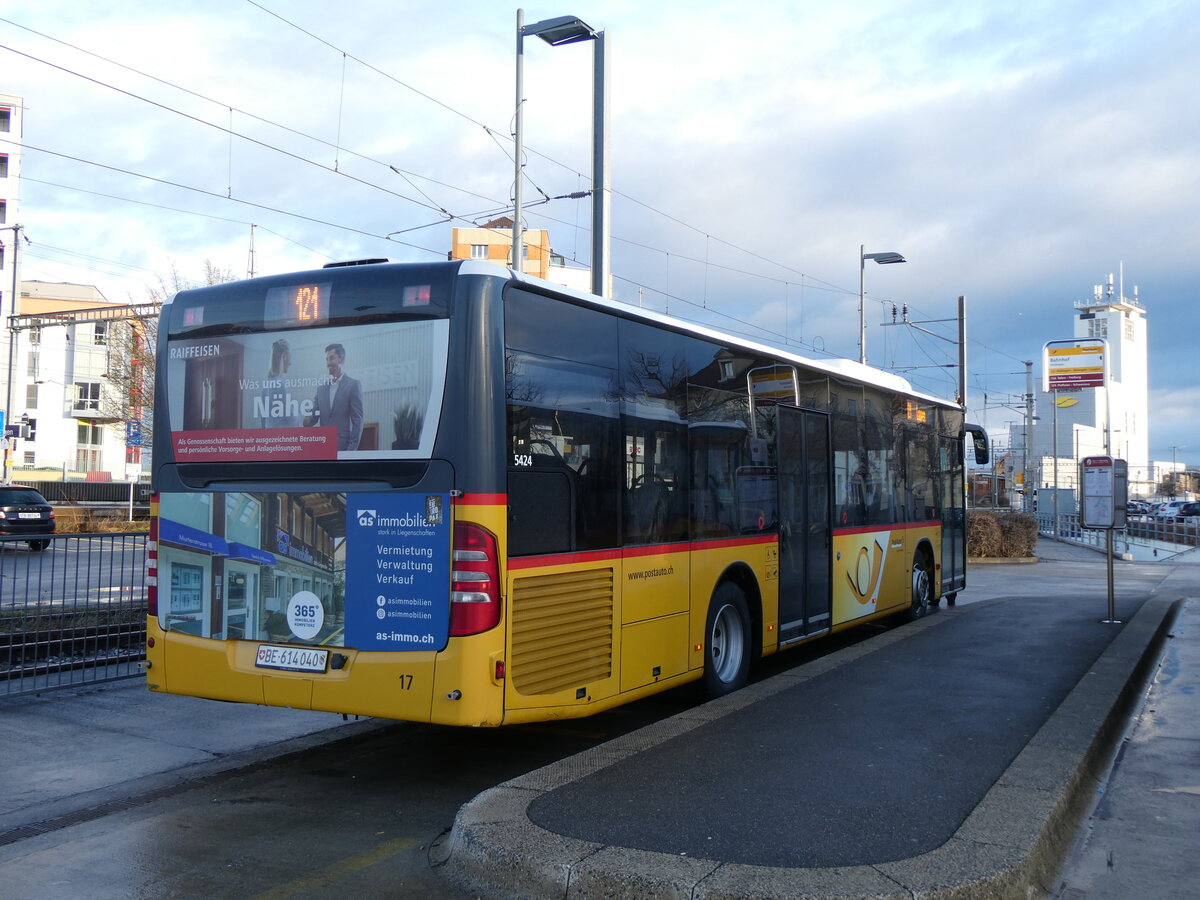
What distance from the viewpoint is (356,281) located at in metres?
6.52

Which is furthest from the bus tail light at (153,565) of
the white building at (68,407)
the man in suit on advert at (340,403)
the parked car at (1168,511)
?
the parked car at (1168,511)

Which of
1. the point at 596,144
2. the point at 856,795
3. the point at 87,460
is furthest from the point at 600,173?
the point at 87,460

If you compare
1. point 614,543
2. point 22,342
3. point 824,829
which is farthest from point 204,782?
point 22,342

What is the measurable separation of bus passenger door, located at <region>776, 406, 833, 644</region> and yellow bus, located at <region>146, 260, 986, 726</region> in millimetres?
1715

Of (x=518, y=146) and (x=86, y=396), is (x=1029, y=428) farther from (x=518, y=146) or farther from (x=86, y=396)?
(x=86, y=396)

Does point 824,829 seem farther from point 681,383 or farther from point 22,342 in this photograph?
point 22,342

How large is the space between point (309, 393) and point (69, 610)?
499 centimetres

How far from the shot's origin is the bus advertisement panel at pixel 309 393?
620cm

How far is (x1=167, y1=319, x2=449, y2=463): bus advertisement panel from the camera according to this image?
620cm

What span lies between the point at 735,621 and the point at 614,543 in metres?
2.36

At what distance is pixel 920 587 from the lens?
561 inches

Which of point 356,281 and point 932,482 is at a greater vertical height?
point 356,281

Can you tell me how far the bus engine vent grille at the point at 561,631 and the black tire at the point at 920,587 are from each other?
8024 millimetres

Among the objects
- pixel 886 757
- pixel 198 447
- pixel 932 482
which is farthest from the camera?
pixel 932 482
